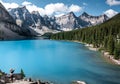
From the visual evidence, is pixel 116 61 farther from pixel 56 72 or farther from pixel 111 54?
pixel 56 72

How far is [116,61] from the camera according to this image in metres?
88.2

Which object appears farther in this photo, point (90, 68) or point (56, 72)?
point (90, 68)

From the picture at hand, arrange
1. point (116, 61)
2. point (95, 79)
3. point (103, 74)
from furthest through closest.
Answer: point (116, 61)
point (103, 74)
point (95, 79)

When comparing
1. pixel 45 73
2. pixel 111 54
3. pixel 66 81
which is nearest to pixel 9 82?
pixel 66 81

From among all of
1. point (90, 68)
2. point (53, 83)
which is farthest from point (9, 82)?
point (90, 68)

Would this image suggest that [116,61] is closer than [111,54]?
Yes

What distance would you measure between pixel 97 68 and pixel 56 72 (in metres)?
15.5

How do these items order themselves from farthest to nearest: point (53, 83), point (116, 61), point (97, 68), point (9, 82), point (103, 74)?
point (116, 61), point (97, 68), point (103, 74), point (53, 83), point (9, 82)

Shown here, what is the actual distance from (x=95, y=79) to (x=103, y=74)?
7.47 m

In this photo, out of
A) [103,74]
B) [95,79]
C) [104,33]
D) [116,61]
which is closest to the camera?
[95,79]

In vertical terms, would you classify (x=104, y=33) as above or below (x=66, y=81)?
above

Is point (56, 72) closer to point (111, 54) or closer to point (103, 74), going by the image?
point (103, 74)

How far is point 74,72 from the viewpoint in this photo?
7219cm

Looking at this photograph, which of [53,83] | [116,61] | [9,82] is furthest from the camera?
[116,61]
